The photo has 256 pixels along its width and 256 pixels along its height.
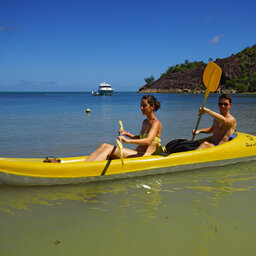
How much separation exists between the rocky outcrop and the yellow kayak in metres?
76.7

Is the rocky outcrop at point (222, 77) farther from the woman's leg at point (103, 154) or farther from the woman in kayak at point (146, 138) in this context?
the woman's leg at point (103, 154)

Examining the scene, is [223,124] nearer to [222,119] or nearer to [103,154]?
[222,119]

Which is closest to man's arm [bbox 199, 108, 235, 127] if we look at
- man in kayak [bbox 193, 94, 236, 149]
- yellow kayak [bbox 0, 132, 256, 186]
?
man in kayak [bbox 193, 94, 236, 149]

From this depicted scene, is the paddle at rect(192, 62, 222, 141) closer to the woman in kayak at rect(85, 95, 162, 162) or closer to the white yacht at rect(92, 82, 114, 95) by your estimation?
the woman in kayak at rect(85, 95, 162, 162)

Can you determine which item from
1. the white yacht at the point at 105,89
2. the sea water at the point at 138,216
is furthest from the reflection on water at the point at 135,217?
the white yacht at the point at 105,89

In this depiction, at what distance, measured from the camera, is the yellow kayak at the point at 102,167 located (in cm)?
385

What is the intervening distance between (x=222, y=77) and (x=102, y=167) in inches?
3382

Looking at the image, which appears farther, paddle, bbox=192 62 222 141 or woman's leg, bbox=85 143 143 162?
paddle, bbox=192 62 222 141

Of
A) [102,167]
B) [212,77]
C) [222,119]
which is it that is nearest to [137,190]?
[102,167]

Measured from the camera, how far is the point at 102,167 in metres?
4.05

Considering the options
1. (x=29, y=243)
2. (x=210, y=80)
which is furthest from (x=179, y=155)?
(x=29, y=243)

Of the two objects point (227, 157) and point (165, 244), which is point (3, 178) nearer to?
point (165, 244)

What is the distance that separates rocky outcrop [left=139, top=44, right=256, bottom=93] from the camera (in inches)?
3164

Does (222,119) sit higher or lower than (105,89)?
lower
